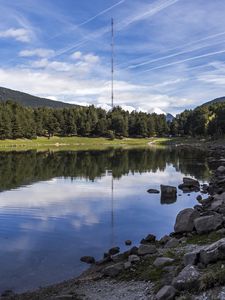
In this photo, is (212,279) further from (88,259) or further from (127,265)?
(88,259)

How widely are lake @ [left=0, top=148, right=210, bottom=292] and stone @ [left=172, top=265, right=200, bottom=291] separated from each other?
8.47 meters

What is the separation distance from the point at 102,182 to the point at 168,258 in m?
44.0

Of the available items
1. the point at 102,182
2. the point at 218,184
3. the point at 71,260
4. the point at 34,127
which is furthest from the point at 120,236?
the point at 34,127

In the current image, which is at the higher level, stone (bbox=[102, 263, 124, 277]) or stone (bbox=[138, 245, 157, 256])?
stone (bbox=[138, 245, 157, 256])

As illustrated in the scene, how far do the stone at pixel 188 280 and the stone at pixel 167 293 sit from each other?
12.8 inches

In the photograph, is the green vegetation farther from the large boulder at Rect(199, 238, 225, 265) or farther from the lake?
the lake

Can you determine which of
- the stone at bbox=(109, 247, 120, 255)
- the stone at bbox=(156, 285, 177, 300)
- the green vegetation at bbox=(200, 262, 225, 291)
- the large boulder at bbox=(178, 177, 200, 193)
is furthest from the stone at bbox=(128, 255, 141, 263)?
the large boulder at bbox=(178, 177, 200, 193)

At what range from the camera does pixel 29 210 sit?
4100 centimetres

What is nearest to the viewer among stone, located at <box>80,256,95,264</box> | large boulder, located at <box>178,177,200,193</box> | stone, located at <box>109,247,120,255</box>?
stone, located at <box>80,256,95,264</box>

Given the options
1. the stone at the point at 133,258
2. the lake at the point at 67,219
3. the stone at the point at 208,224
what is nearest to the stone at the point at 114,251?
the lake at the point at 67,219

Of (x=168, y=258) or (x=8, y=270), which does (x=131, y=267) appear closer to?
(x=168, y=258)

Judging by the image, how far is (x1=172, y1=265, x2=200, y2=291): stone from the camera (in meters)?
14.9

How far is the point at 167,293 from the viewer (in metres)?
14.8

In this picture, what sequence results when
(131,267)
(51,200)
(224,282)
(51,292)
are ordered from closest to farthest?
1. (224,282)
2. (51,292)
3. (131,267)
4. (51,200)
